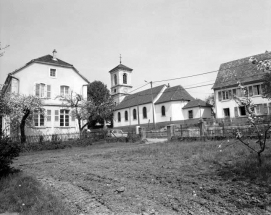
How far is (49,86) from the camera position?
1089 inches

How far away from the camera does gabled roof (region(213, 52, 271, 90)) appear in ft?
108

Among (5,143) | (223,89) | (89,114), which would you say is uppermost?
(223,89)

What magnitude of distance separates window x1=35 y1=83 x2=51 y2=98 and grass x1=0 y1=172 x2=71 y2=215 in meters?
21.8

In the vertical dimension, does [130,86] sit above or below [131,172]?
above

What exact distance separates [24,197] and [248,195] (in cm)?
516

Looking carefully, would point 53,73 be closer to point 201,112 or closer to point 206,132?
point 206,132

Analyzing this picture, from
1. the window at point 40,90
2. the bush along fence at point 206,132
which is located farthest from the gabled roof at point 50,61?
the bush along fence at point 206,132

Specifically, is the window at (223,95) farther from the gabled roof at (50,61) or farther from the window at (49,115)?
the window at (49,115)

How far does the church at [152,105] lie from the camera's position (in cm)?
4123

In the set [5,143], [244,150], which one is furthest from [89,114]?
[244,150]

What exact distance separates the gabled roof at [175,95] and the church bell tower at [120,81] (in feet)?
53.9

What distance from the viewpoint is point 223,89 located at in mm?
35781

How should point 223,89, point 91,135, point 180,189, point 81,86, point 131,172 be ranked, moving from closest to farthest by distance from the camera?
point 180,189
point 131,172
point 91,135
point 81,86
point 223,89

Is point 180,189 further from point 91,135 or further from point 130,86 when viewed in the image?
point 130,86
